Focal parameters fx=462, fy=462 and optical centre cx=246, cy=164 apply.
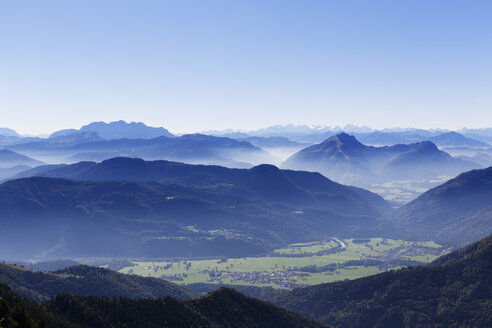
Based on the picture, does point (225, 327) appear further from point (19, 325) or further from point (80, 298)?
point (19, 325)

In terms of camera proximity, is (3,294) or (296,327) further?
(296,327)

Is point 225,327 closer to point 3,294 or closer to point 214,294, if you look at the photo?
point 214,294

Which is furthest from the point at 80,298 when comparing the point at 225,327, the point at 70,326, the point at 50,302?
the point at 225,327

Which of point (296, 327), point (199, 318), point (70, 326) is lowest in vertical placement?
point (296, 327)

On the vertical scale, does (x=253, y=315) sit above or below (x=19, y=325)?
below

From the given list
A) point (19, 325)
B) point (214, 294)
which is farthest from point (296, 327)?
point (19, 325)

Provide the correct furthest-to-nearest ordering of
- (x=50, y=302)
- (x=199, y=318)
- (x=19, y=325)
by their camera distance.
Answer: (x=199, y=318) → (x=50, y=302) → (x=19, y=325)

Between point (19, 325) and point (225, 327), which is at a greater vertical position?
point (19, 325)

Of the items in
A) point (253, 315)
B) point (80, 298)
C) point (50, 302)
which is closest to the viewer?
point (50, 302)

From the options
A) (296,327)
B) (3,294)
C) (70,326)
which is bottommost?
(296,327)
